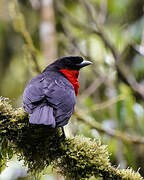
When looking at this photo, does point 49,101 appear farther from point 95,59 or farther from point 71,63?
point 95,59

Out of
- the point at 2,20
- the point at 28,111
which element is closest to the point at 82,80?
the point at 2,20

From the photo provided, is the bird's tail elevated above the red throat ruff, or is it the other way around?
the bird's tail

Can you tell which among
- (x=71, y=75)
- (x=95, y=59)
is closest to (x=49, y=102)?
(x=71, y=75)

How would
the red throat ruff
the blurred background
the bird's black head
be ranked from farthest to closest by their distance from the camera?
the blurred background, the bird's black head, the red throat ruff

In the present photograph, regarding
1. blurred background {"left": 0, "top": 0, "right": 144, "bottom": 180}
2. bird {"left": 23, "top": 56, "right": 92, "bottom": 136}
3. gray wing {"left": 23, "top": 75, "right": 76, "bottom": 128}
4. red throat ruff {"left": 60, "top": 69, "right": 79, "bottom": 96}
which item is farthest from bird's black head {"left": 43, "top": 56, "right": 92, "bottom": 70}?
gray wing {"left": 23, "top": 75, "right": 76, "bottom": 128}

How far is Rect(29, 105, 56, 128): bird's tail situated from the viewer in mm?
2717

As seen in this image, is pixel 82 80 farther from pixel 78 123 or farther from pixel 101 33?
pixel 78 123

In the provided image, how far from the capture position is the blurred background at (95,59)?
16.8 feet

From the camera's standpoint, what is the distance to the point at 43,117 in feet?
8.95

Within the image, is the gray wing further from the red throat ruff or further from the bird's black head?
the bird's black head

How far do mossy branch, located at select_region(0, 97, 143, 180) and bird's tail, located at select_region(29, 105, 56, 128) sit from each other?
0.12m

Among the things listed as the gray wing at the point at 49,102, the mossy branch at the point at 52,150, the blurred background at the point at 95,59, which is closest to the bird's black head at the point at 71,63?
the blurred background at the point at 95,59

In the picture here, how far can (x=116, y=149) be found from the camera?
20.1 ft

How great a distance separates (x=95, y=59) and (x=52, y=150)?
4288mm
